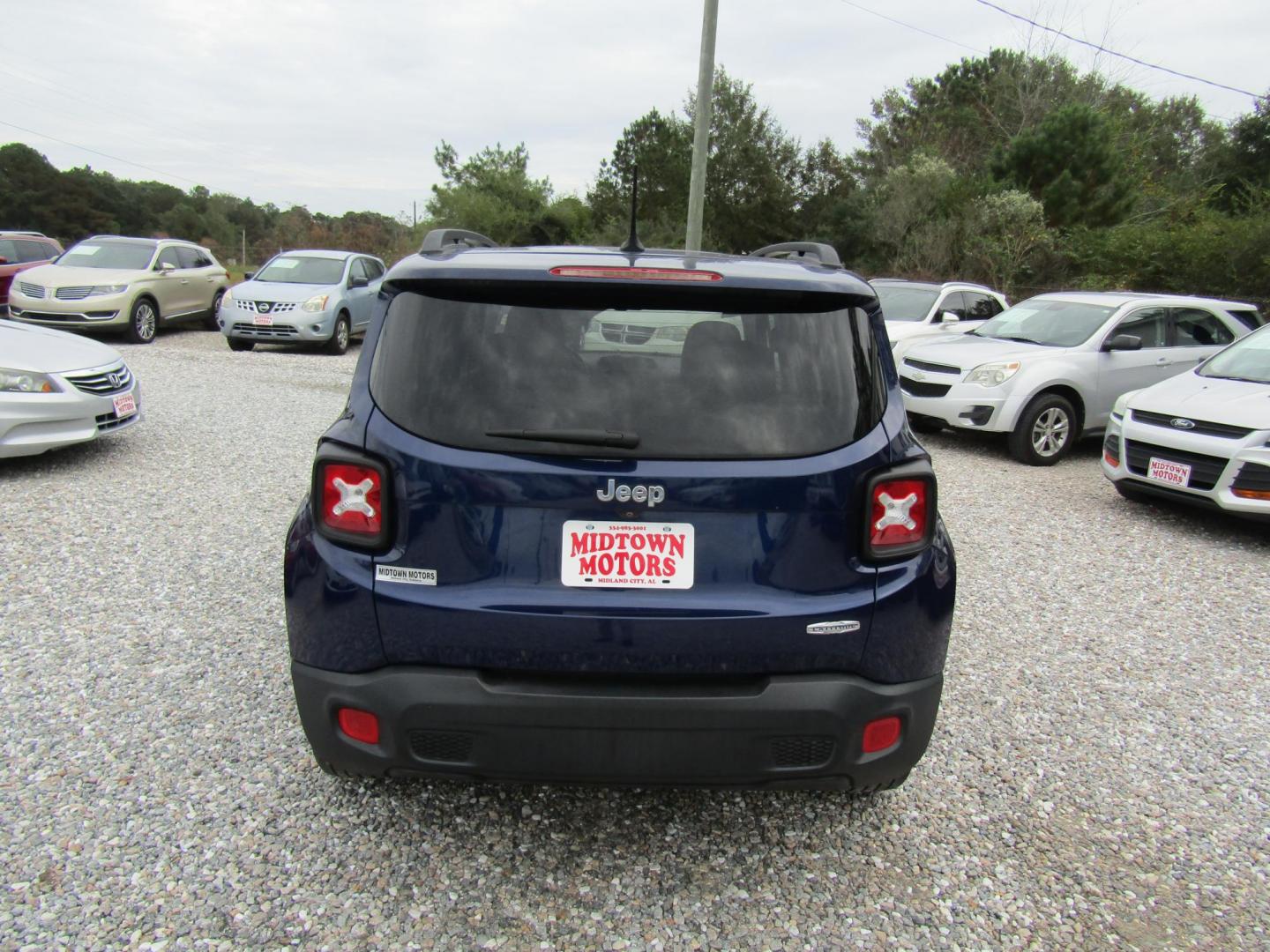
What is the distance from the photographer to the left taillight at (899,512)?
2.23m

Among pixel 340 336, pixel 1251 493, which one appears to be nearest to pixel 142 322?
pixel 340 336

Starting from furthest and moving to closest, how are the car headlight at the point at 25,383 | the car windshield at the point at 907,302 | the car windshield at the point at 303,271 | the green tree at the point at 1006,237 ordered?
the green tree at the point at 1006,237 → the car windshield at the point at 303,271 → the car windshield at the point at 907,302 → the car headlight at the point at 25,383

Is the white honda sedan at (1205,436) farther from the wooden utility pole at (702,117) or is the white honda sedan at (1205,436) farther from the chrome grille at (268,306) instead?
the chrome grille at (268,306)

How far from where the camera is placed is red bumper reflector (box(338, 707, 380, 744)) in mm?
2227

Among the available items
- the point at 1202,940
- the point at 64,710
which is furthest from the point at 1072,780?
the point at 64,710

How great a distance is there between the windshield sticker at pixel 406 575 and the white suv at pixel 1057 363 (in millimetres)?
6907

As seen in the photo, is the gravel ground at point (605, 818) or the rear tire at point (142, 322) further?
the rear tire at point (142, 322)

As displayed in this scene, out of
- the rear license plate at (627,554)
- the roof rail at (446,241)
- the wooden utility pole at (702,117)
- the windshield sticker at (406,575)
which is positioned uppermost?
the wooden utility pole at (702,117)

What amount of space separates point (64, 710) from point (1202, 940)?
3738 millimetres

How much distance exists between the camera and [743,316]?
228 cm

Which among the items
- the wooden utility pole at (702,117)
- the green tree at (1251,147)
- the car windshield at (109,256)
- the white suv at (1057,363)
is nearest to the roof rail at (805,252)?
A: the white suv at (1057,363)

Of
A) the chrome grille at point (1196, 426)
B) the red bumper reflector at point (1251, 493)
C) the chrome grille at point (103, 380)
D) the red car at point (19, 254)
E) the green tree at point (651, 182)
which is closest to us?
the red bumper reflector at point (1251, 493)

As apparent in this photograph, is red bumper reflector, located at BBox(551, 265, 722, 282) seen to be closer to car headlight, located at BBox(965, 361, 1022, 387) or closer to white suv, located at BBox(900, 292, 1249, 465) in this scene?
white suv, located at BBox(900, 292, 1249, 465)

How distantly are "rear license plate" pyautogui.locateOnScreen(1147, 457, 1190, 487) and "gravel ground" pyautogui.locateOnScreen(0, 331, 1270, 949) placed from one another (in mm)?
1739
